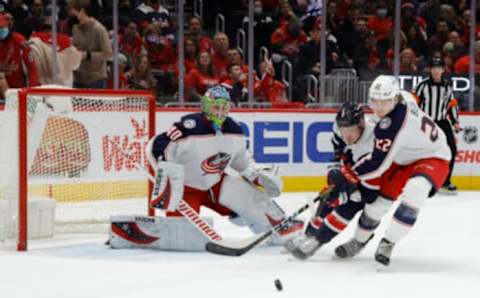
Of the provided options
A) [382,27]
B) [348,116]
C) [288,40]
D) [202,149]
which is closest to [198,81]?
[288,40]

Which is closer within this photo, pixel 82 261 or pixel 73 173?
pixel 82 261

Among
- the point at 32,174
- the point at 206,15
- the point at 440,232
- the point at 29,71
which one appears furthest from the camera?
the point at 206,15

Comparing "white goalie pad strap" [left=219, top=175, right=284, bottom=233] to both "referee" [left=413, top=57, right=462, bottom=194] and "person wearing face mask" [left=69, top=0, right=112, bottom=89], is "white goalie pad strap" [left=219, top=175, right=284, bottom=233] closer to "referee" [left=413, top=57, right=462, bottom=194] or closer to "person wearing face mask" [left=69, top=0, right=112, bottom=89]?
"person wearing face mask" [left=69, top=0, right=112, bottom=89]

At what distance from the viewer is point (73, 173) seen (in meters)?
6.29

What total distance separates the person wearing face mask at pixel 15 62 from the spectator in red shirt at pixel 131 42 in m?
0.81

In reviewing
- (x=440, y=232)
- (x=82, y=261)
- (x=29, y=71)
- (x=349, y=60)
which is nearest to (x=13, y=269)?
(x=82, y=261)

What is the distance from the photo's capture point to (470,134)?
9.77 meters

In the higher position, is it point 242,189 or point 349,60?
point 349,60

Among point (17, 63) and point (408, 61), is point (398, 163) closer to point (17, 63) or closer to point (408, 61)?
point (17, 63)

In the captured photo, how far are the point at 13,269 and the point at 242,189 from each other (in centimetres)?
138

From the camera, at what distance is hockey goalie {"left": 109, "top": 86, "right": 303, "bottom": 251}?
5336mm

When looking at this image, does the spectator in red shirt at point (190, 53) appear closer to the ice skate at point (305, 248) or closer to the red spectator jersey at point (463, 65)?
the red spectator jersey at point (463, 65)

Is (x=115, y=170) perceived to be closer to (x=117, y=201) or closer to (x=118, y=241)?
Answer: (x=117, y=201)

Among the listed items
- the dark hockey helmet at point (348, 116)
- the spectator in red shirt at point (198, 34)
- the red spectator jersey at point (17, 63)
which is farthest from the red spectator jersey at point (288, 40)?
the dark hockey helmet at point (348, 116)
